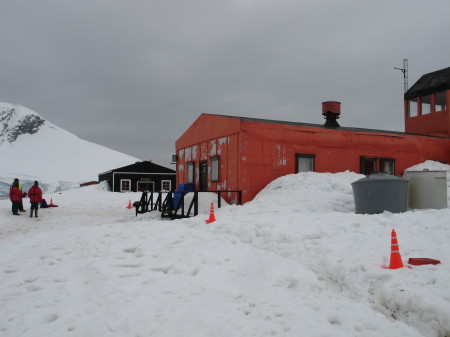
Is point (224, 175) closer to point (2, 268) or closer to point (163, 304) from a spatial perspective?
point (2, 268)

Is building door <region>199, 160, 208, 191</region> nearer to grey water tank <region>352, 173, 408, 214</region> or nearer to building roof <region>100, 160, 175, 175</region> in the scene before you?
grey water tank <region>352, 173, 408, 214</region>

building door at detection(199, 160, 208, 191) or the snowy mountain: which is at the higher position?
the snowy mountain

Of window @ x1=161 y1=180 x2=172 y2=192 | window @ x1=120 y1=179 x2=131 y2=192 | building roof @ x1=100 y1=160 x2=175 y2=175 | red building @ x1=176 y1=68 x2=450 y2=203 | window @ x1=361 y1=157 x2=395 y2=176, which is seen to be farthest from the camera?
window @ x1=161 y1=180 x2=172 y2=192

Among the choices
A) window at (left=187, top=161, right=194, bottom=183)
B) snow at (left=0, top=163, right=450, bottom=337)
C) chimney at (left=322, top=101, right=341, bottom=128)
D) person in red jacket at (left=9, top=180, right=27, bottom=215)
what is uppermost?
chimney at (left=322, top=101, right=341, bottom=128)

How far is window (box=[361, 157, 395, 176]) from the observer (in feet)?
62.5

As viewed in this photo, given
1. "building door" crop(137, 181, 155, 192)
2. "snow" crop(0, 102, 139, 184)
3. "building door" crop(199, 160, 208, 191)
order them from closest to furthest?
"building door" crop(199, 160, 208, 191) < "building door" crop(137, 181, 155, 192) < "snow" crop(0, 102, 139, 184)

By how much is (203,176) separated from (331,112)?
9242 mm

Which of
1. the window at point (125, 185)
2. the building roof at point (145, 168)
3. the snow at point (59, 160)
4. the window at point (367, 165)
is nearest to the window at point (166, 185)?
the building roof at point (145, 168)

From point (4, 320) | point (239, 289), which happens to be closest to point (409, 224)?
point (239, 289)

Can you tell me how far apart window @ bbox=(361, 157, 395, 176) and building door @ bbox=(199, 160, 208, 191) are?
26.4 ft

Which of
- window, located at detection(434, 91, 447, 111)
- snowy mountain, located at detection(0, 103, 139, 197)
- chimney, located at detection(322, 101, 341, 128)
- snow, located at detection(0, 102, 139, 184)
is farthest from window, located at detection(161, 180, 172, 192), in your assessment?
snow, located at detection(0, 102, 139, 184)

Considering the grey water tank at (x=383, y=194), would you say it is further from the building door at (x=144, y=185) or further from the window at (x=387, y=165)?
the building door at (x=144, y=185)

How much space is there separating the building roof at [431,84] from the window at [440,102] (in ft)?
1.30

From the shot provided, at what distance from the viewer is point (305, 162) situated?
17.5 metres
